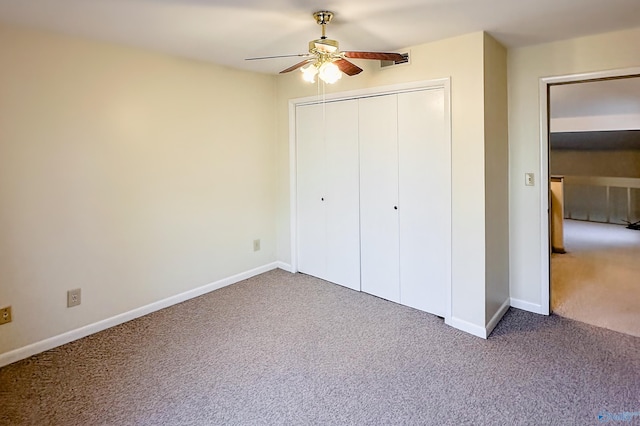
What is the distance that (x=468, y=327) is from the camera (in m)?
2.88

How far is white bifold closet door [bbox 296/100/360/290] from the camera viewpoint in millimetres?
3668

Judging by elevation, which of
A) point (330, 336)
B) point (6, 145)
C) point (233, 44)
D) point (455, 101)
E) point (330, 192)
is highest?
point (233, 44)

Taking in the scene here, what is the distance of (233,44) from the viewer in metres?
2.93

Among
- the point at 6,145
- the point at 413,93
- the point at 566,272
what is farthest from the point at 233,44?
the point at 566,272

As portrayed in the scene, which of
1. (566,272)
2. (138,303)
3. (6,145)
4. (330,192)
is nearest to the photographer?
(6,145)

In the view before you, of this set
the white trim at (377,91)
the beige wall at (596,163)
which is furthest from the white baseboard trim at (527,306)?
the beige wall at (596,163)

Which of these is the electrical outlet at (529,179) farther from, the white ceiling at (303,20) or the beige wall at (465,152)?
the white ceiling at (303,20)

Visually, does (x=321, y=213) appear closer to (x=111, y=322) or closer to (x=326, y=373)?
(x=326, y=373)

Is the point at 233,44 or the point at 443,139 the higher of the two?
the point at 233,44

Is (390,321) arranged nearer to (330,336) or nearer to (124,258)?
(330,336)

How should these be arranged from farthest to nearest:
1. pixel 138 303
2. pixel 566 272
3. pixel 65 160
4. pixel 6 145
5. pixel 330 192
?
pixel 566 272 → pixel 330 192 → pixel 138 303 → pixel 65 160 → pixel 6 145

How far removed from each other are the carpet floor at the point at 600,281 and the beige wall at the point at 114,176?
10.4ft

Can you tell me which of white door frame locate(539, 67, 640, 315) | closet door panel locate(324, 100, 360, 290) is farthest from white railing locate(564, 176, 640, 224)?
closet door panel locate(324, 100, 360, 290)

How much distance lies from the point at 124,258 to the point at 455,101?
9.41 feet
